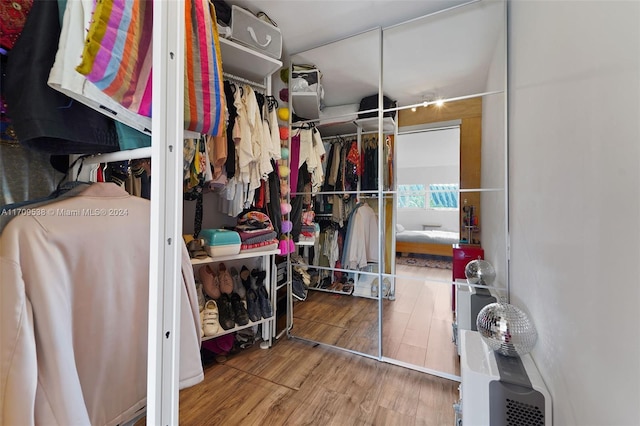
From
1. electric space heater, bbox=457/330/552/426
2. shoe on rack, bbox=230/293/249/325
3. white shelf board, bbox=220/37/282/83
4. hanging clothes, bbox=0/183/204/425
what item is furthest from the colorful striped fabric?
shoe on rack, bbox=230/293/249/325

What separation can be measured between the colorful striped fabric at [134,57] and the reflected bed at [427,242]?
1610 mm

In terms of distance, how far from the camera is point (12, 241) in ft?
1.37

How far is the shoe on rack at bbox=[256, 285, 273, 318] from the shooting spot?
1820 mm

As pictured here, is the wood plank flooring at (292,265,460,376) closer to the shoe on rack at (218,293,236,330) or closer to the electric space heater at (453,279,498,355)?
the electric space heater at (453,279,498,355)

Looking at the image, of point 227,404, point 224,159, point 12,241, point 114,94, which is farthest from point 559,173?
point 227,404

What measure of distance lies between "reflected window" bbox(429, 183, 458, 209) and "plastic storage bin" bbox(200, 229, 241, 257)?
4.59 ft

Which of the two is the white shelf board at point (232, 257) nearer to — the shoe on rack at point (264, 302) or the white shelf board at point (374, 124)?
the shoe on rack at point (264, 302)

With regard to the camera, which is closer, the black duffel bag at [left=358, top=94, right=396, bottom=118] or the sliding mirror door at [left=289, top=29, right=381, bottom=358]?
the black duffel bag at [left=358, top=94, right=396, bottom=118]

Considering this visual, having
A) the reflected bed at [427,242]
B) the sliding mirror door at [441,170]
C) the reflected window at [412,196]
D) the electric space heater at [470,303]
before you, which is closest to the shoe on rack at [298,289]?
the sliding mirror door at [441,170]

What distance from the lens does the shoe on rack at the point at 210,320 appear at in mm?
1522

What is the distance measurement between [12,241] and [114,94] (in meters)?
0.31

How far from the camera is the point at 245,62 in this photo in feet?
5.69

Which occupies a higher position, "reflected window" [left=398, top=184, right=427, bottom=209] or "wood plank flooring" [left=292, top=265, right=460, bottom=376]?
"reflected window" [left=398, top=184, right=427, bottom=209]

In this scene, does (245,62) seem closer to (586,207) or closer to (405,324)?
(586,207)
